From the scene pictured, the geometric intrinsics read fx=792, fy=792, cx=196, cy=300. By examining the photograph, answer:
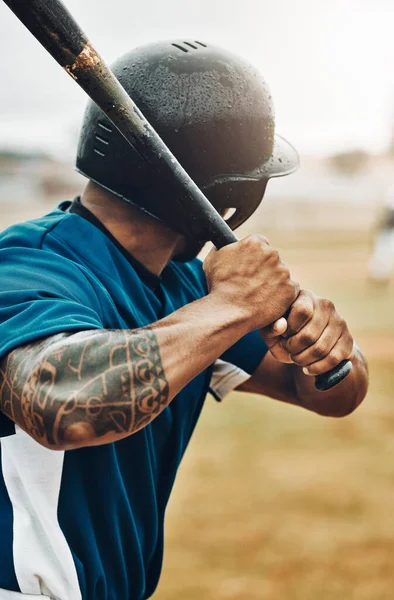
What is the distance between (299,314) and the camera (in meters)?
2.52

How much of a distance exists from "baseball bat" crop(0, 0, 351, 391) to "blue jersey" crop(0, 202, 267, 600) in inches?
16.1

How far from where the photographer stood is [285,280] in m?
2.46

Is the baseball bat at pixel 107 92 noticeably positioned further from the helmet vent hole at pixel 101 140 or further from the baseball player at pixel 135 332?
the helmet vent hole at pixel 101 140

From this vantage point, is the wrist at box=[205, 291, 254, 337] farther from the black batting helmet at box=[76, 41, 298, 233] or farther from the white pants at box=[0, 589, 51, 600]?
the white pants at box=[0, 589, 51, 600]

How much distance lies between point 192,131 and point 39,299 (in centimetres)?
112

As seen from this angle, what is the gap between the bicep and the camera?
3.59 m

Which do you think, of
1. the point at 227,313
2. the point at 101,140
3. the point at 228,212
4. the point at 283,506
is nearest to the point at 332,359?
the point at 227,313

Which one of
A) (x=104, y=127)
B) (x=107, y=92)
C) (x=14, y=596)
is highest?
(x=107, y=92)

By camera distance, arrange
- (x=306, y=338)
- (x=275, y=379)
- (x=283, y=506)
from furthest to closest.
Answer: (x=283, y=506)
(x=275, y=379)
(x=306, y=338)

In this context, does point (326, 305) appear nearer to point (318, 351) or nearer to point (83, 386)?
point (318, 351)

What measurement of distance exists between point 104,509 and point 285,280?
3.15ft

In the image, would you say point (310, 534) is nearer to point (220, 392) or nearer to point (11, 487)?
point (220, 392)

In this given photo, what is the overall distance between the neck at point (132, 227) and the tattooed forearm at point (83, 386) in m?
0.86

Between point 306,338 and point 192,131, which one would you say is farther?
point 192,131
